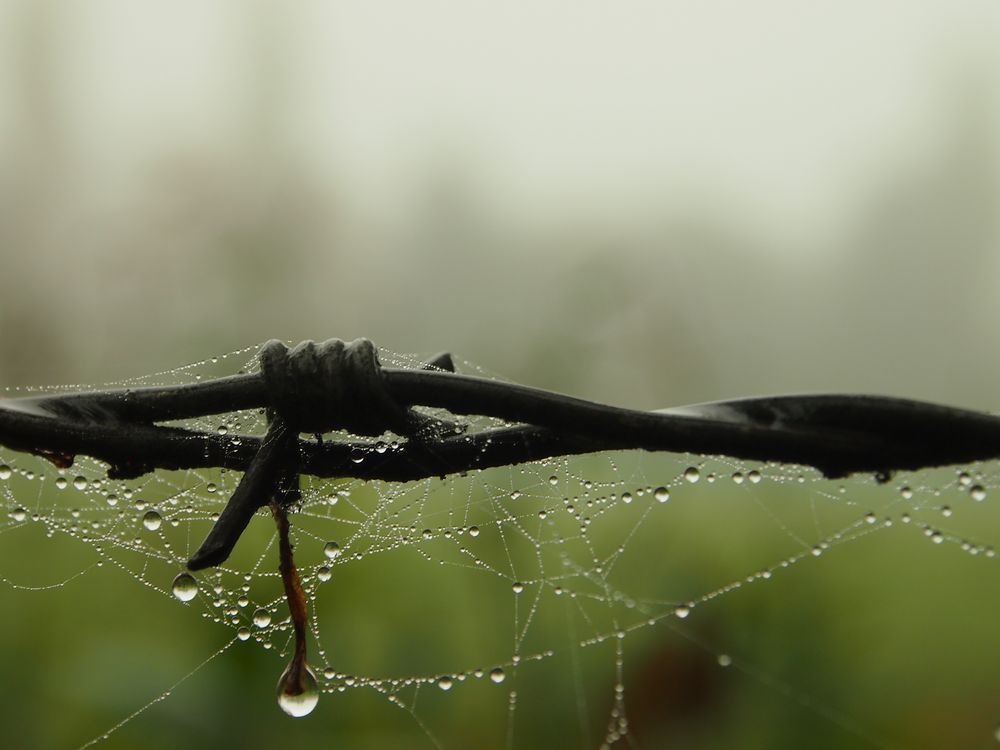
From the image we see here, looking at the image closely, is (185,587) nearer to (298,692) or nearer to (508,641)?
(298,692)

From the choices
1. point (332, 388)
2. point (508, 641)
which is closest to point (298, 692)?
point (332, 388)

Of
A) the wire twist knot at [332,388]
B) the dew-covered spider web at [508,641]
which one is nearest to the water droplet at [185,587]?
the wire twist knot at [332,388]

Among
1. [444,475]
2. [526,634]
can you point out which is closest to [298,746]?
[526,634]

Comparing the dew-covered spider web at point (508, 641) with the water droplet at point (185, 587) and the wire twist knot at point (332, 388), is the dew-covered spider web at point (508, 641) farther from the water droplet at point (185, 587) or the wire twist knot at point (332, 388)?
the wire twist knot at point (332, 388)

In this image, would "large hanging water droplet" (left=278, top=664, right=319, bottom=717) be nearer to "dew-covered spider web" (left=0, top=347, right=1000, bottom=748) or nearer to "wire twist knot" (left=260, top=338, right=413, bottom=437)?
"wire twist knot" (left=260, top=338, right=413, bottom=437)

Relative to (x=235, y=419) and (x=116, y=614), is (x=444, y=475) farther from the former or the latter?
(x=116, y=614)

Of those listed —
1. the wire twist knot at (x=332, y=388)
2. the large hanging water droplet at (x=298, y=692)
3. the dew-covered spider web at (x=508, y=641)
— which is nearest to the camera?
the wire twist knot at (x=332, y=388)

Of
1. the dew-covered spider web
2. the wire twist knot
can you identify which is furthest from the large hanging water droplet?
the dew-covered spider web
